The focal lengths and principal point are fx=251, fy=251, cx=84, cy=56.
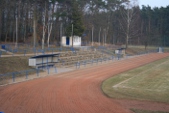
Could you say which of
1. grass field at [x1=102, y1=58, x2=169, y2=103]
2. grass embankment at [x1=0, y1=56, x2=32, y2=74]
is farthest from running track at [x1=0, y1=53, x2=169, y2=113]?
grass embankment at [x1=0, y1=56, x2=32, y2=74]

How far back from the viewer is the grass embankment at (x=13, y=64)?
27.4 metres

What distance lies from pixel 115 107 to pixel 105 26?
76.9 metres

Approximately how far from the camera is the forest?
60219 mm

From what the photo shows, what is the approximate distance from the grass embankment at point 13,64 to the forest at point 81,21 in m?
15.6

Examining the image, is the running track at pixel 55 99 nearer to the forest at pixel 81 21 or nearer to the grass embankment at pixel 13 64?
the grass embankment at pixel 13 64

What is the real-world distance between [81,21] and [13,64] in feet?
114

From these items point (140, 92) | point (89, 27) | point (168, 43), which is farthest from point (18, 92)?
point (168, 43)

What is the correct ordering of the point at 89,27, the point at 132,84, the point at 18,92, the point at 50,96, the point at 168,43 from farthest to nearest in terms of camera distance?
the point at 168,43 < the point at 89,27 < the point at 132,84 < the point at 18,92 < the point at 50,96

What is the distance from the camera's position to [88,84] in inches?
920

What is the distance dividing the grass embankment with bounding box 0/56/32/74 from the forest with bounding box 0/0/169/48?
51.3 feet

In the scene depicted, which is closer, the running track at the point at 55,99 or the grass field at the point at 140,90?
the running track at the point at 55,99

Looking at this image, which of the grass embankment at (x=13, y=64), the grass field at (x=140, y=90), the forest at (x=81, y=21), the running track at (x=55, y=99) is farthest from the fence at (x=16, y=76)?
the forest at (x=81, y=21)

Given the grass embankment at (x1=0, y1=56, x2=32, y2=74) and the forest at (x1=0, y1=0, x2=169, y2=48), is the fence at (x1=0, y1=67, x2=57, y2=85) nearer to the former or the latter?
the grass embankment at (x1=0, y1=56, x2=32, y2=74)

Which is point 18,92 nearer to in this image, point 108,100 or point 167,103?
point 108,100
